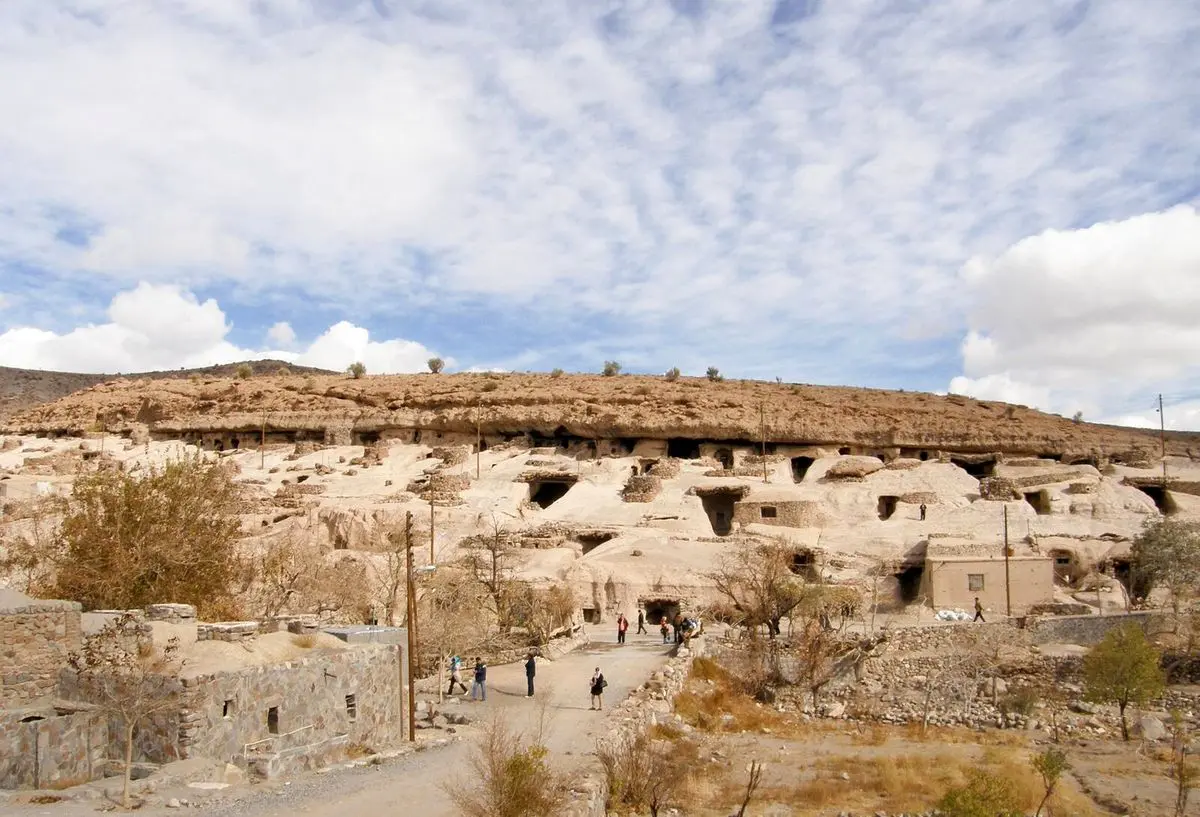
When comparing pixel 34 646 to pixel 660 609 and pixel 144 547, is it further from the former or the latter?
pixel 660 609

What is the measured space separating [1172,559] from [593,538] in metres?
17.2

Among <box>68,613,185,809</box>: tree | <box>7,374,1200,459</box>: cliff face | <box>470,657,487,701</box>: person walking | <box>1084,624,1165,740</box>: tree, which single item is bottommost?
<box>1084,624,1165,740</box>: tree

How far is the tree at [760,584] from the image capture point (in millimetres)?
23375

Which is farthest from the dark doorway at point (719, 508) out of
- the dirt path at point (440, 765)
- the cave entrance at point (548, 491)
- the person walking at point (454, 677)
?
the person walking at point (454, 677)

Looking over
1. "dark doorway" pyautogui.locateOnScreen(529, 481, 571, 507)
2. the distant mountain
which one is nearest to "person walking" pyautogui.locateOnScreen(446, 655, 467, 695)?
"dark doorway" pyautogui.locateOnScreen(529, 481, 571, 507)

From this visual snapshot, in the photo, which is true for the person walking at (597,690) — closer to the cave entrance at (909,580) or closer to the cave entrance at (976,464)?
the cave entrance at (909,580)

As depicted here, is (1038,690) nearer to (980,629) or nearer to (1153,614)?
(980,629)

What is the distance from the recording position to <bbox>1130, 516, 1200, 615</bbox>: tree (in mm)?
26234

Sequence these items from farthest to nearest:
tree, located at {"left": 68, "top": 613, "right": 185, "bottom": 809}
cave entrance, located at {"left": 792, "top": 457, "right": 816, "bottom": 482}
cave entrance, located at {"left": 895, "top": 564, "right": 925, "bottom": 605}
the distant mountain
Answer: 1. the distant mountain
2. cave entrance, located at {"left": 792, "top": 457, "right": 816, "bottom": 482}
3. cave entrance, located at {"left": 895, "top": 564, "right": 925, "bottom": 605}
4. tree, located at {"left": 68, "top": 613, "right": 185, "bottom": 809}

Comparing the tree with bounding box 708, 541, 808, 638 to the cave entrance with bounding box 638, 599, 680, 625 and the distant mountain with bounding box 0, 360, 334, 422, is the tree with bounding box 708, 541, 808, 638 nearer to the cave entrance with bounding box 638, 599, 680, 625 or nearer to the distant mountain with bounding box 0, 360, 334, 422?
the cave entrance with bounding box 638, 599, 680, 625

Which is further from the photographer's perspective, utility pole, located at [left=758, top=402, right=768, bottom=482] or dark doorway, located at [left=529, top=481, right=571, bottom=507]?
utility pole, located at [left=758, top=402, right=768, bottom=482]

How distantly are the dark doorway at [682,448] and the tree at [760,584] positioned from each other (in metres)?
15.4

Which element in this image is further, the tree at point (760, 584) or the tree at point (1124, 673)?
the tree at point (760, 584)

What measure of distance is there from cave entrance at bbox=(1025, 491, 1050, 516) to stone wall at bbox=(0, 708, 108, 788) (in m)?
31.2
